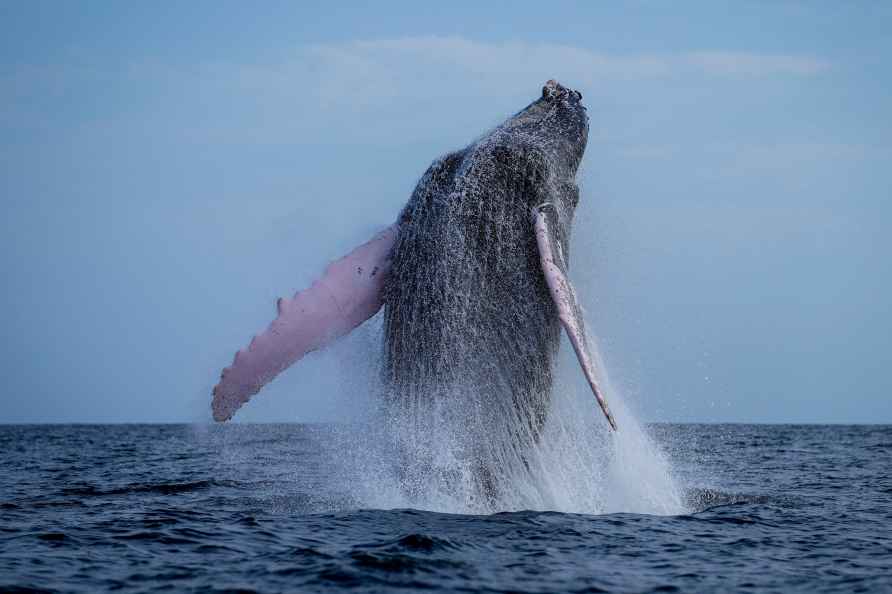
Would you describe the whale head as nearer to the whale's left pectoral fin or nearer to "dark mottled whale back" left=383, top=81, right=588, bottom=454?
"dark mottled whale back" left=383, top=81, right=588, bottom=454

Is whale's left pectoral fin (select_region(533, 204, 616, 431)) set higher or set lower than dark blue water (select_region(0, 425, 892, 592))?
higher

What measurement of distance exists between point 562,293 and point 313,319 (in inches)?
102

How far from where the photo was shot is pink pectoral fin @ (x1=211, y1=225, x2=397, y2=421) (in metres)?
9.60

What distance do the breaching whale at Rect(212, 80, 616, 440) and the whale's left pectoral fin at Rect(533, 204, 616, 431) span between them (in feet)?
0.10

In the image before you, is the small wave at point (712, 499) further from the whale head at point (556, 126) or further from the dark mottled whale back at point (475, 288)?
the whale head at point (556, 126)

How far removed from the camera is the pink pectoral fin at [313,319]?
9.60 meters

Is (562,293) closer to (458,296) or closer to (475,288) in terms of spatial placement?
(475,288)

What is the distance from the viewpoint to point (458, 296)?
31.1ft

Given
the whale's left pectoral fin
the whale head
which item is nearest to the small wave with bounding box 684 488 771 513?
the whale's left pectoral fin

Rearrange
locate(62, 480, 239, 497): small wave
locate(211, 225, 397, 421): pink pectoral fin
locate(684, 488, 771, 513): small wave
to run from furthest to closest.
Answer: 1. locate(62, 480, 239, 497): small wave
2. locate(684, 488, 771, 513): small wave
3. locate(211, 225, 397, 421): pink pectoral fin

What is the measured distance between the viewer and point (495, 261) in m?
9.56

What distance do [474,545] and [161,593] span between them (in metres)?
2.59

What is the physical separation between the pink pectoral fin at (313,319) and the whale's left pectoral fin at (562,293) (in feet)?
5.53

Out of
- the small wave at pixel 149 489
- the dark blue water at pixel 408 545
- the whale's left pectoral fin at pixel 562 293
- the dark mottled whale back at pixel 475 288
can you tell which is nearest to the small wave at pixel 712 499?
the dark blue water at pixel 408 545
